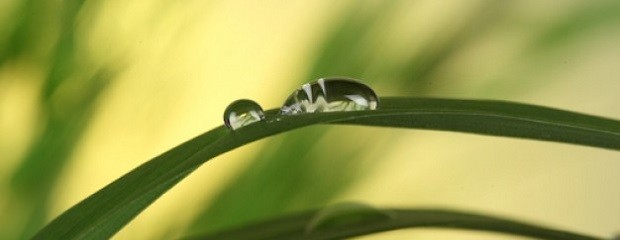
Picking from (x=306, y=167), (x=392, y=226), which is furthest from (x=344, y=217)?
(x=306, y=167)

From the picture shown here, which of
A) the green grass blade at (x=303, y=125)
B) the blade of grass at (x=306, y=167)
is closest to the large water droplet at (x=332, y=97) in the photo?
the green grass blade at (x=303, y=125)

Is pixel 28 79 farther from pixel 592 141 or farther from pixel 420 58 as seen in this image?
pixel 592 141

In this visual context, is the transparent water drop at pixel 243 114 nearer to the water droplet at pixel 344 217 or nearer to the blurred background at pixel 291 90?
the water droplet at pixel 344 217

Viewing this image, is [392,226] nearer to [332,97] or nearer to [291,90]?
[332,97]

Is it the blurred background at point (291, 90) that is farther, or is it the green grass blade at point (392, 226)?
the blurred background at point (291, 90)

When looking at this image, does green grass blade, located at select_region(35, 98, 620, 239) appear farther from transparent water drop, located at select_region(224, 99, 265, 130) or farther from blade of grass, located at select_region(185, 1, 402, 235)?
blade of grass, located at select_region(185, 1, 402, 235)

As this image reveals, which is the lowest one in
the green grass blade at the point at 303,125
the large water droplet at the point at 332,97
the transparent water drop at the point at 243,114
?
the green grass blade at the point at 303,125

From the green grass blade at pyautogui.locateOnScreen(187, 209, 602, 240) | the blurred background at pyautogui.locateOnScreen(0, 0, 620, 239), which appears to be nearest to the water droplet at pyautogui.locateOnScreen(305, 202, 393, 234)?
the green grass blade at pyautogui.locateOnScreen(187, 209, 602, 240)

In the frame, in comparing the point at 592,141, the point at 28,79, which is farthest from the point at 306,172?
the point at 592,141
